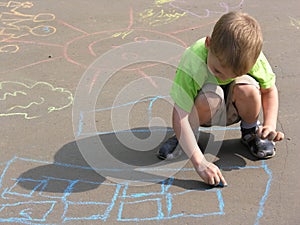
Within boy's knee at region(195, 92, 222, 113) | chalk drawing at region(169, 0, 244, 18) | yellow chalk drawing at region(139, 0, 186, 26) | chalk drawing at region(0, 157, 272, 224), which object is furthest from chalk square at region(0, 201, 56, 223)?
chalk drawing at region(169, 0, 244, 18)

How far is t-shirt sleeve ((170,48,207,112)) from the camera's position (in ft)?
7.10

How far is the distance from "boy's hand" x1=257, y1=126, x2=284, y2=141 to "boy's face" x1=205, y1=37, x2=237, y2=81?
300 millimetres

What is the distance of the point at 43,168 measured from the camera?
2.34 metres

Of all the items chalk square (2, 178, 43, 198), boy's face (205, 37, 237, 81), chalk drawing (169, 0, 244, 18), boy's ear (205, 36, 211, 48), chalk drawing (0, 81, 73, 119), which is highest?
boy's ear (205, 36, 211, 48)

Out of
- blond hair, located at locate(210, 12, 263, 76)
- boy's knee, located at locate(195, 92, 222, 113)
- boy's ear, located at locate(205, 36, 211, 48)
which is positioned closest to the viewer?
blond hair, located at locate(210, 12, 263, 76)

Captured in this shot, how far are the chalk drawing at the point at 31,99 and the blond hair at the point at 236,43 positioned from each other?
121cm

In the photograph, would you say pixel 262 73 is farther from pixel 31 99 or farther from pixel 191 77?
pixel 31 99

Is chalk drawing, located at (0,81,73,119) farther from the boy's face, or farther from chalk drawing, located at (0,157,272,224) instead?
the boy's face

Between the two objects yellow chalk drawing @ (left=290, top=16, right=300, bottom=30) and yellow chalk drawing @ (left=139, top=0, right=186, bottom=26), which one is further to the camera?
yellow chalk drawing @ (left=139, top=0, right=186, bottom=26)

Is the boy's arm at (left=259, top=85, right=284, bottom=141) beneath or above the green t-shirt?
beneath

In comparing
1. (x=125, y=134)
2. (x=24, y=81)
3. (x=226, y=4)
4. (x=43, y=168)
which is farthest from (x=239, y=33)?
(x=226, y=4)

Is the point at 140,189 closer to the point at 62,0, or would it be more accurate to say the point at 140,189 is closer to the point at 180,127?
the point at 180,127

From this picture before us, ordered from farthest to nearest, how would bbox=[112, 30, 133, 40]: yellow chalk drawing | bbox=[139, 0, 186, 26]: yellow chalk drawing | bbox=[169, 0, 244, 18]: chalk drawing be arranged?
bbox=[169, 0, 244, 18]: chalk drawing < bbox=[139, 0, 186, 26]: yellow chalk drawing < bbox=[112, 30, 133, 40]: yellow chalk drawing

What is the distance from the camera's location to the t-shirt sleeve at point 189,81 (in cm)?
216
